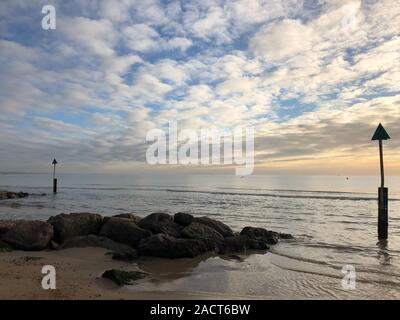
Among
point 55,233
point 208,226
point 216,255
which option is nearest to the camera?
point 216,255

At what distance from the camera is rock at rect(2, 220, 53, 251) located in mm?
12852

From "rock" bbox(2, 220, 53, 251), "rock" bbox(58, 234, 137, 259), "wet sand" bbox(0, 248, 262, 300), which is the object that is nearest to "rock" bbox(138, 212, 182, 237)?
"rock" bbox(58, 234, 137, 259)

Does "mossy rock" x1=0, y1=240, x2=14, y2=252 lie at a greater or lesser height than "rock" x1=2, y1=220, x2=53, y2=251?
lesser

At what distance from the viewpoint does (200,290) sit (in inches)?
350

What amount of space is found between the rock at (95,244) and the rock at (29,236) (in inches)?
25.7

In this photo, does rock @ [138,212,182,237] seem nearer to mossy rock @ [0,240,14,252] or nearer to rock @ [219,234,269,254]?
rock @ [219,234,269,254]

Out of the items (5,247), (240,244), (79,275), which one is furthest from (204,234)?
(5,247)

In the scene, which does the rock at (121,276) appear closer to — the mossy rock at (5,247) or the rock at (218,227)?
the mossy rock at (5,247)

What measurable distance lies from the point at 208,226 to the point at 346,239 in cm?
715

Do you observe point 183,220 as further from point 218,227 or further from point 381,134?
point 381,134

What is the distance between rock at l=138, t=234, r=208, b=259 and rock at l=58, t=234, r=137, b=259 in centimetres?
76

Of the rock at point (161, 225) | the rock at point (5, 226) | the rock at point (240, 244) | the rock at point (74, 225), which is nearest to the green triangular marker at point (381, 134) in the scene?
the rock at point (240, 244)

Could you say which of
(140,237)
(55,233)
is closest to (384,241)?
(140,237)
